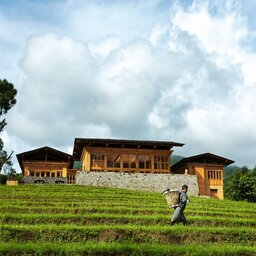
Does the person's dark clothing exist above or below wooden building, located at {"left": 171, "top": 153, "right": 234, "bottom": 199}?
below

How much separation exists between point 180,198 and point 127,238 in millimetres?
3321

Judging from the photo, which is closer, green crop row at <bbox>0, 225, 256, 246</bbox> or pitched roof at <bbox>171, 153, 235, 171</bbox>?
green crop row at <bbox>0, 225, 256, 246</bbox>

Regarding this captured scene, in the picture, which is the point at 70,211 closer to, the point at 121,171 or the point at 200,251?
the point at 200,251

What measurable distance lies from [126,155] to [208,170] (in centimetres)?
A: 1018

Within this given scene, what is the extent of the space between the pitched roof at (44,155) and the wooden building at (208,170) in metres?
15.1

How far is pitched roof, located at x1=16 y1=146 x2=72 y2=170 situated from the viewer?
56.6 meters

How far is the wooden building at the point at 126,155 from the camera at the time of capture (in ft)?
174

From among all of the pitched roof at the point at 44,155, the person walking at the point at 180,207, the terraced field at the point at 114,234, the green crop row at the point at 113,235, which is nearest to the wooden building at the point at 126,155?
the pitched roof at the point at 44,155

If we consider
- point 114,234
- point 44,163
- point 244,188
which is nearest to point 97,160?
point 44,163

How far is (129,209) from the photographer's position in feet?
80.6

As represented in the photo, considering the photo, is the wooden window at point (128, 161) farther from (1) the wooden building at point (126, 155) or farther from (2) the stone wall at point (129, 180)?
(2) the stone wall at point (129, 180)

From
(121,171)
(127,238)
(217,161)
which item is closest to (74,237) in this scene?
(127,238)

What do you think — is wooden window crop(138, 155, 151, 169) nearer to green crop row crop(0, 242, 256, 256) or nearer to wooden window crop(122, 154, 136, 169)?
wooden window crop(122, 154, 136, 169)

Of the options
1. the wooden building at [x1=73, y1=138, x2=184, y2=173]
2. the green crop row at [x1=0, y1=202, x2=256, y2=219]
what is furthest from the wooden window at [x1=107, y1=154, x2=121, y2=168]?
the green crop row at [x1=0, y1=202, x2=256, y2=219]
